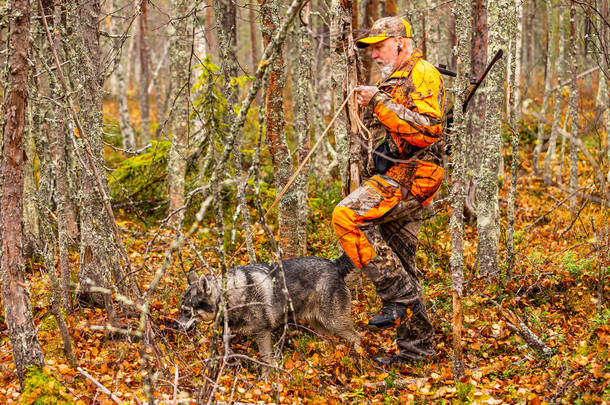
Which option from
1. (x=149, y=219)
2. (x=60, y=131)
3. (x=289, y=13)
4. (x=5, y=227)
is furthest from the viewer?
(x=149, y=219)

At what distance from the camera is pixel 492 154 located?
7.00 metres

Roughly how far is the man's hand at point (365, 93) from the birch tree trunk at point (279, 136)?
150 centimetres

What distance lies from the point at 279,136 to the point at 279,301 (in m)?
2.23

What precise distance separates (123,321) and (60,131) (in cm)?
245

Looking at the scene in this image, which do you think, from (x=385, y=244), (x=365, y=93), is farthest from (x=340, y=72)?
(x=385, y=244)

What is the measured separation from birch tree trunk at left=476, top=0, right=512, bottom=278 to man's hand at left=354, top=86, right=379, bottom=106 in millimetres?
2686

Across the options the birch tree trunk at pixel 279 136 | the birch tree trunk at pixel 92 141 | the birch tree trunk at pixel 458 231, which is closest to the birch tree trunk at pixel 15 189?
the birch tree trunk at pixel 92 141

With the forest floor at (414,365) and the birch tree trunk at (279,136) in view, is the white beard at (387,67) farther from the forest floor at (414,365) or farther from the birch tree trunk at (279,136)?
the forest floor at (414,365)

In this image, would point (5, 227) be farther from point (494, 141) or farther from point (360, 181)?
point (494, 141)

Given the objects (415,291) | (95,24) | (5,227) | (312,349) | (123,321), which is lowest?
(312,349)

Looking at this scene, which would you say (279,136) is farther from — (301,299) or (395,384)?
(395,384)

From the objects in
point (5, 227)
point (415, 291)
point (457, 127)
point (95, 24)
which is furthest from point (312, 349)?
point (95, 24)

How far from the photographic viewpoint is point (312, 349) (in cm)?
605

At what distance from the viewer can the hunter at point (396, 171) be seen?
479 centimetres
